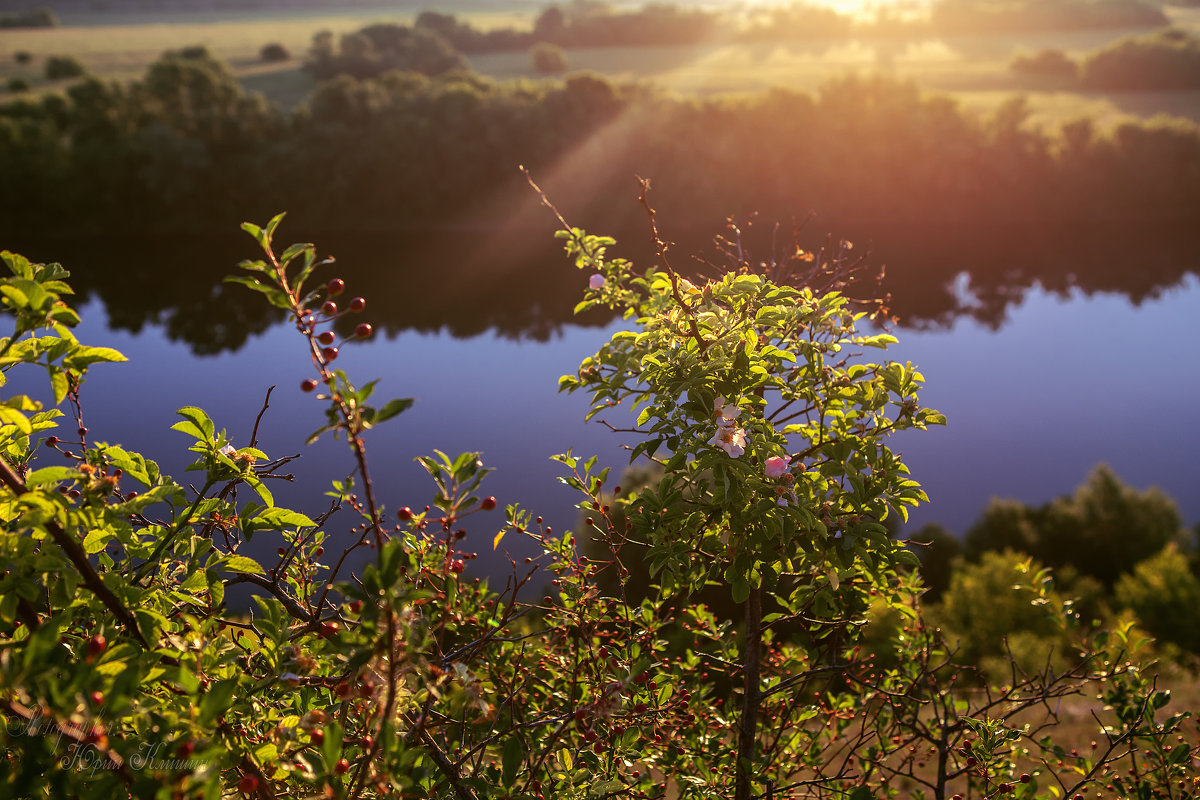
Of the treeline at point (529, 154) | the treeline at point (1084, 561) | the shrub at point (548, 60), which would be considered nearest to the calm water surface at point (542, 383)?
the treeline at point (1084, 561)

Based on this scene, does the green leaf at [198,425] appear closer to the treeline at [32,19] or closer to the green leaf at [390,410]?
the green leaf at [390,410]

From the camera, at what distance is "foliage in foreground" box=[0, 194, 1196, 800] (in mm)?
1429

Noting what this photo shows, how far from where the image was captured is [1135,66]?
56281 millimetres

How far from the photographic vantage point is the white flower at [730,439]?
225 centimetres

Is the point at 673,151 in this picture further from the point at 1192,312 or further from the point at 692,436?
the point at 692,436

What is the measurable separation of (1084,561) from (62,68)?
2193 inches

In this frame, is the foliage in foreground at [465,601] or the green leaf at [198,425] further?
the green leaf at [198,425]

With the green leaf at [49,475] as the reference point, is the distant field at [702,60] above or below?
above

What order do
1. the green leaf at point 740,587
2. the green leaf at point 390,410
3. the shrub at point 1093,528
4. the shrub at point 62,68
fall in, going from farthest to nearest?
the shrub at point 62,68 → the shrub at point 1093,528 → the green leaf at point 740,587 → the green leaf at point 390,410

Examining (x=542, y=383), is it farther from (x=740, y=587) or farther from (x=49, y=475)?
(x=49, y=475)

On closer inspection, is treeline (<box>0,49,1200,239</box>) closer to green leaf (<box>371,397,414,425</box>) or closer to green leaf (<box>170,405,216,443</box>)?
green leaf (<box>170,405,216,443</box>)

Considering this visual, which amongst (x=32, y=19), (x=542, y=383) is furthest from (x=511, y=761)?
(x=32, y=19)

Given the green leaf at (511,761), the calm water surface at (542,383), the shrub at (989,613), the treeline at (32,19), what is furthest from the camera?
the treeline at (32,19)

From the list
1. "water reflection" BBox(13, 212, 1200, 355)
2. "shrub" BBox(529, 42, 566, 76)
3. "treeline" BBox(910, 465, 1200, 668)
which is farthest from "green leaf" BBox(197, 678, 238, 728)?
"shrub" BBox(529, 42, 566, 76)
